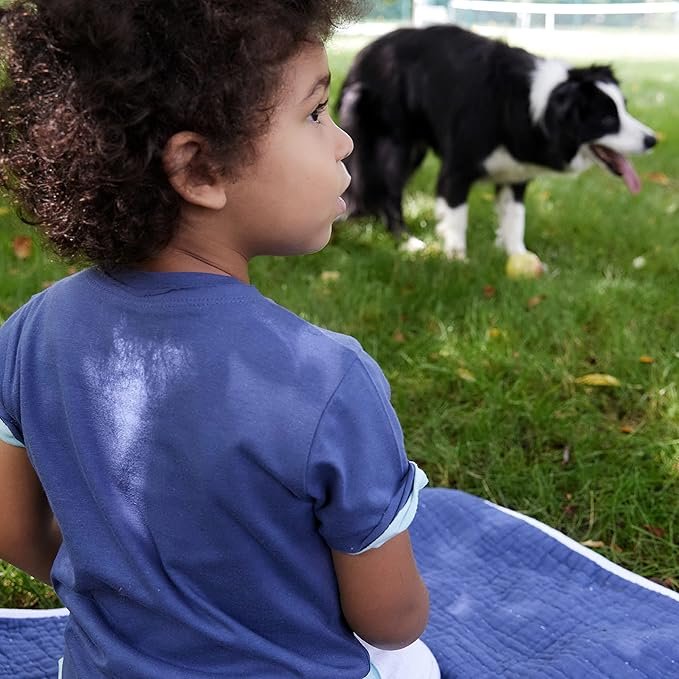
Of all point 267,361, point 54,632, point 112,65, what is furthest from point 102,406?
point 54,632

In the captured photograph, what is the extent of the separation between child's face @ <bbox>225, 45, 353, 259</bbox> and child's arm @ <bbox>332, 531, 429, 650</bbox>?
369mm

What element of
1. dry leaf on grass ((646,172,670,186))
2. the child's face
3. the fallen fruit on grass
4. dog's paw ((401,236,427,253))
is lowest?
dry leaf on grass ((646,172,670,186))

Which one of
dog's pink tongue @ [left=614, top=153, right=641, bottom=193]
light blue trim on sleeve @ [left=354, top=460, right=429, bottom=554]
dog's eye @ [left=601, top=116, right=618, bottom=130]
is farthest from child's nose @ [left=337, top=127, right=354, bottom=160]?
dog's pink tongue @ [left=614, top=153, right=641, bottom=193]

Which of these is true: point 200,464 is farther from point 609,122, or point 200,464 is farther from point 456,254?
point 609,122

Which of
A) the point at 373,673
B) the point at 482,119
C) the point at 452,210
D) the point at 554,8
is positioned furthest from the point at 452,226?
the point at 554,8

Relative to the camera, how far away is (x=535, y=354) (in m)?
2.71

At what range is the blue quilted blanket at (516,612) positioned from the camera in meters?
1.71

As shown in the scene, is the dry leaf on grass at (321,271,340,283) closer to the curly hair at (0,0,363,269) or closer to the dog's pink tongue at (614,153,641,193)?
the dog's pink tongue at (614,153,641,193)

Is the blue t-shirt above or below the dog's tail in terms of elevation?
above

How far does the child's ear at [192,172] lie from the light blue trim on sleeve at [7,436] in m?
0.40

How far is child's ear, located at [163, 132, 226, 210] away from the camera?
3.08 ft

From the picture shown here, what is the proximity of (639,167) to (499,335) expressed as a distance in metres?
2.95

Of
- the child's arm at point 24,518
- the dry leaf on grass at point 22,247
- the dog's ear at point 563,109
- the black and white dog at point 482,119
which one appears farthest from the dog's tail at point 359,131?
the child's arm at point 24,518

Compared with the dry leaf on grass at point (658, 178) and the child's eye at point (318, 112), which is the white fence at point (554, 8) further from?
the child's eye at point (318, 112)
